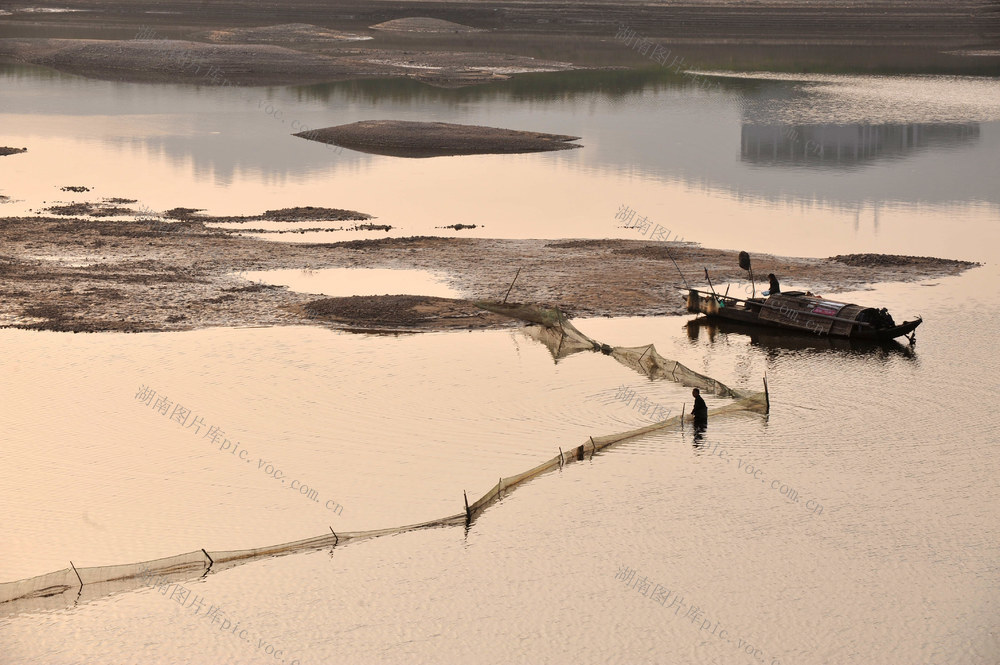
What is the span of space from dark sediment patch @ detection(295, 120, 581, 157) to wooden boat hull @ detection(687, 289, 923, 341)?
32326 mm

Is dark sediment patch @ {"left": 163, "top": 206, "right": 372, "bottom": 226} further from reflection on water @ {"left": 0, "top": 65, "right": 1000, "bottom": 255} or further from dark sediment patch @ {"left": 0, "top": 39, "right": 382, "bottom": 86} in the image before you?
dark sediment patch @ {"left": 0, "top": 39, "right": 382, "bottom": 86}

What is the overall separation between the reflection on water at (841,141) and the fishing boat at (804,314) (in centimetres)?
3170

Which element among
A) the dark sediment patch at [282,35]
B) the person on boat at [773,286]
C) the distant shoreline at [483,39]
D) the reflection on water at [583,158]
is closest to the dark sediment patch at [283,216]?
the reflection on water at [583,158]

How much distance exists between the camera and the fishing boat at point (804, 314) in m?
34.0

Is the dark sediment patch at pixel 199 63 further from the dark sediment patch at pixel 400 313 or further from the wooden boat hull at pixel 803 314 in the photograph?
the wooden boat hull at pixel 803 314

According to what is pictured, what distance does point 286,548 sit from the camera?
70.1 feet

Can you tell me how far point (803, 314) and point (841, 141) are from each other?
39060mm

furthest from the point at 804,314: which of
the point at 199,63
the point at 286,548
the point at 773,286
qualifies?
the point at 199,63

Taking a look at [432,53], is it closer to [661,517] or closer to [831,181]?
[831,181]

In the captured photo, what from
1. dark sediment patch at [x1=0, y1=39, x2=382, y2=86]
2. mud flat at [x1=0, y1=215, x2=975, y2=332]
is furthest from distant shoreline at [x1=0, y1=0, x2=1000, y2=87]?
mud flat at [x1=0, y1=215, x2=975, y2=332]

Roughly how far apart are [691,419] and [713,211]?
2622 cm

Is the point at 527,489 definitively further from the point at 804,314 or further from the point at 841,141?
the point at 841,141

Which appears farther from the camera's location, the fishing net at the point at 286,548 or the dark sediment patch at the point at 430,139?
the dark sediment patch at the point at 430,139

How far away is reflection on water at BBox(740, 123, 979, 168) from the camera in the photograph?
67250mm
